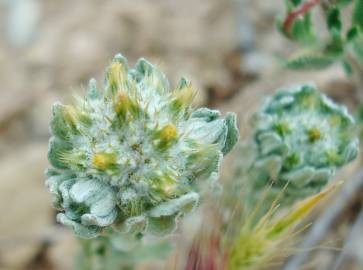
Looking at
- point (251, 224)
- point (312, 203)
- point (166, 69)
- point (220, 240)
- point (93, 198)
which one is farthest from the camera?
point (166, 69)

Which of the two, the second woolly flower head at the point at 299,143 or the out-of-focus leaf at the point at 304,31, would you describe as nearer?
the second woolly flower head at the point at 299,143

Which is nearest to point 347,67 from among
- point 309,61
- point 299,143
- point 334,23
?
point 309,61

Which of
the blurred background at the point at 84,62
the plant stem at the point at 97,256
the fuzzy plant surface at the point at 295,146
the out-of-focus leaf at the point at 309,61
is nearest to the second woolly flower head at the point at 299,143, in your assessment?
the fuzzy plant surface at the point at 295,146

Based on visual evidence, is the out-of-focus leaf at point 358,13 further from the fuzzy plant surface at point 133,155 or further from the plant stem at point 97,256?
the plant stem at point 97,256

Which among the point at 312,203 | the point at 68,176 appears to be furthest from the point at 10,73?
the point at 312,203

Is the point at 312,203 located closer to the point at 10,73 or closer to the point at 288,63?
the point at 288,63

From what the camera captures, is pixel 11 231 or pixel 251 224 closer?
pixel 251 224
